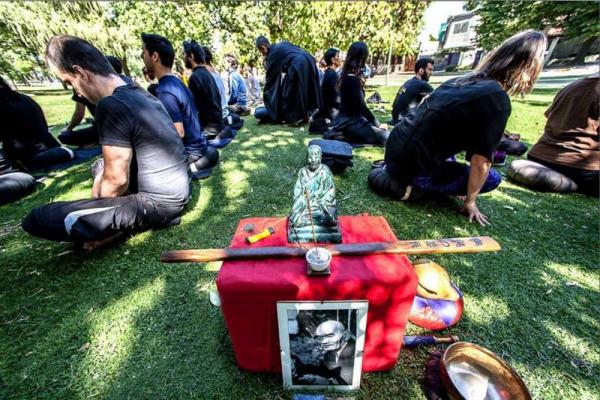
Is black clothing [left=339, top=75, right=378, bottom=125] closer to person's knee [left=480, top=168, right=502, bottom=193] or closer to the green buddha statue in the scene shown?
person's knee [left=480, top=168, right=502, bottom=193]

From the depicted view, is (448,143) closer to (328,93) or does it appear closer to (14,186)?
(328,93)

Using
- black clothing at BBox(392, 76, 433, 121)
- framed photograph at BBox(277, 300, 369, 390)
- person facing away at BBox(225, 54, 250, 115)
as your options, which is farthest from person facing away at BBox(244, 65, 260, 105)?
framed photograph at BBox(277, 300, 369, 390)

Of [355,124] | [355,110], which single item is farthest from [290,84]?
[355,124]

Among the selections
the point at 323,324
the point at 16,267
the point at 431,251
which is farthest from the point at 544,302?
the point at 16,267

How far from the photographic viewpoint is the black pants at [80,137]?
500cm

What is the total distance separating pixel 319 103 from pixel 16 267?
5.90 metres

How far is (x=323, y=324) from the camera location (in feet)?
3.96

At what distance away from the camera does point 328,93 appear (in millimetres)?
6105

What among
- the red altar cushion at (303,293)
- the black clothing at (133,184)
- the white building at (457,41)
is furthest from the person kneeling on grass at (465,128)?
the white building at (457,41)

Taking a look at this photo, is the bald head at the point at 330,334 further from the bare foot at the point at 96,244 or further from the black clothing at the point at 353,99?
the black clothing at the point at 353,99

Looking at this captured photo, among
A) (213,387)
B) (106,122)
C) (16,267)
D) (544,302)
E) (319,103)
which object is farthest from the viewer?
(319,103)

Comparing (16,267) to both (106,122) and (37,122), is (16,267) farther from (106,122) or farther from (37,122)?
(37,122)

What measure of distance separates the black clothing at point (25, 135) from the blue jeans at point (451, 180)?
5.57 metres

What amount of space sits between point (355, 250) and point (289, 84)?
18.4 feet
